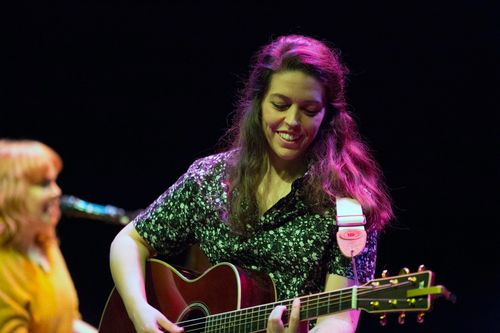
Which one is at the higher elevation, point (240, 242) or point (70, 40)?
point (70, 40)

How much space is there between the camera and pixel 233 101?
16.1 ft

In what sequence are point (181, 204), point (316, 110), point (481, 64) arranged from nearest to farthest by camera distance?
1. point (316, 110)
2. point (181, 204)
3. point (481, 64)

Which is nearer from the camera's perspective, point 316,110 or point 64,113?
point 316,110

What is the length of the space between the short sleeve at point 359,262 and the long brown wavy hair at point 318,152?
73 millimetres

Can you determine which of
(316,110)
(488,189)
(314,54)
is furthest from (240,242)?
(488,189)

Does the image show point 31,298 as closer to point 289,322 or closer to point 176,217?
point 289,322

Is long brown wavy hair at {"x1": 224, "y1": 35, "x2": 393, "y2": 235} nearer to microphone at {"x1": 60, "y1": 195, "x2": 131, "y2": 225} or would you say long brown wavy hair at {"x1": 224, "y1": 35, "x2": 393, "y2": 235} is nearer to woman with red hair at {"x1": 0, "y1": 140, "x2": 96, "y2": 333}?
microphone at {"x1": 60, "y1": 195, "x2": 131, "y2": 225}

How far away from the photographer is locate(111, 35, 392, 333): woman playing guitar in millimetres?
3049

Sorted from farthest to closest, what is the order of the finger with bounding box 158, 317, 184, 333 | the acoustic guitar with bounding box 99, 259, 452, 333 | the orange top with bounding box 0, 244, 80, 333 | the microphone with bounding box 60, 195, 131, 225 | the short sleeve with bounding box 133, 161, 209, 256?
the short sleeve with bounding box 133, 161, 209, 256, the finger with bounding box 158, 317, 184, 333, the acoustic guitar with bounding box 99, 259, 452, 333, the microphone with bounding box 60, 195, 131, 225, the orange top with bounding box 0, 244, 80, 333

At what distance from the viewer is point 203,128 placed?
4.95 meters

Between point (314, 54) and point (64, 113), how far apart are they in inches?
92.7

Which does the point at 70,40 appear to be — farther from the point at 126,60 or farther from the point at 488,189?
the point at 488,189

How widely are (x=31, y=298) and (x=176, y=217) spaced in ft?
4.34

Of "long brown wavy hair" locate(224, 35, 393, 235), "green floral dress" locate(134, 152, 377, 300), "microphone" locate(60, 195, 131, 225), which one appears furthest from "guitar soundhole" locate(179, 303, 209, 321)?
"microphone" locate(60, 195, 131, 225)
